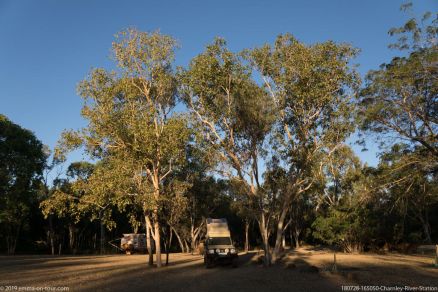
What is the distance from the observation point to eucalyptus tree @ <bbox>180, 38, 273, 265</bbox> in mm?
24578

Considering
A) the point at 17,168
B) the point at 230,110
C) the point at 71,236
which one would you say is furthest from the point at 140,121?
the point at 71,236

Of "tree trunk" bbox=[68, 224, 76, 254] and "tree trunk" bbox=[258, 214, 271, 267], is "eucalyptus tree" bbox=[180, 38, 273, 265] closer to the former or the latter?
"tree trunk" bbox=[258, 214, 271, 267]

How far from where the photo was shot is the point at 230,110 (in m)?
25.2

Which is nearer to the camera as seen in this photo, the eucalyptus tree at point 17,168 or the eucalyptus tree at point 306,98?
the eucalyptus tree at point 306,98

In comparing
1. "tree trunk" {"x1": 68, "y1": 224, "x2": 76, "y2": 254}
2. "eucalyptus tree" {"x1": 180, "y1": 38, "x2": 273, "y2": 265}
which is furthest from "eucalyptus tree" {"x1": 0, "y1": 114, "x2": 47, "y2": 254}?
"eucalyptus tree" {"x1": 180, "y1": 38, "x2": 273, "y2": 265}

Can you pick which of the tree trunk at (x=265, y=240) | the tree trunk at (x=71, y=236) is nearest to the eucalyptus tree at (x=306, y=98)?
the tree trunk at (x=265, y=240)

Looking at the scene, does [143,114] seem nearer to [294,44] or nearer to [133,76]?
[133,76]

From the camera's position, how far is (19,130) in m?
39.5

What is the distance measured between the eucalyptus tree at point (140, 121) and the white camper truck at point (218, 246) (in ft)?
10.9

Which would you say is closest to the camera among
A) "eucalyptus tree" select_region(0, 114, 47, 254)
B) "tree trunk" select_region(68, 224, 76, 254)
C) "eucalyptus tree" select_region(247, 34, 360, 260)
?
"eucalyptus tree" select_region(247, 34, 360, 260)

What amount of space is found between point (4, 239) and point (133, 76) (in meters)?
35.6

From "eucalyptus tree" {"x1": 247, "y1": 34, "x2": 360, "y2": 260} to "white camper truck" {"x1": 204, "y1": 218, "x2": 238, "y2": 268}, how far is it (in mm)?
2932

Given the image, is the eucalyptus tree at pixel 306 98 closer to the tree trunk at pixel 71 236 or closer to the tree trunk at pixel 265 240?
the tree trunk at pixel 265 240

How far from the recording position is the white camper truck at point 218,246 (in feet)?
79.9
